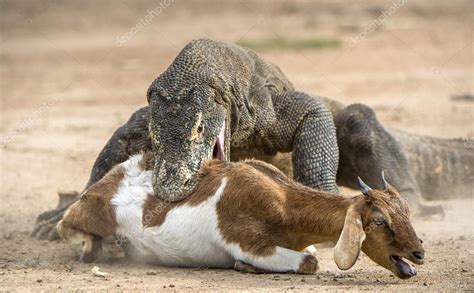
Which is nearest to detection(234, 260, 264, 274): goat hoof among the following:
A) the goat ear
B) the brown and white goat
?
the brown and white goat

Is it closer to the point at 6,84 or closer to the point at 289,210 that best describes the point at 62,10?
A: the point at 6,84

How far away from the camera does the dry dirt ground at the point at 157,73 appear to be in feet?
25.1

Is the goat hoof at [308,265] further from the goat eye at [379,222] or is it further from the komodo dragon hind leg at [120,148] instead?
the komodo dragon hind leg at [120,148]

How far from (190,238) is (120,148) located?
2.19 meters

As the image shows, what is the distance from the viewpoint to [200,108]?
8.09 meters

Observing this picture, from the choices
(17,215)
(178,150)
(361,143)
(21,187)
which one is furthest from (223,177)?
(21,187)

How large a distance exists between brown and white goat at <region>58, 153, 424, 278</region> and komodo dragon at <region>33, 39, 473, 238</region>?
0.22 metres

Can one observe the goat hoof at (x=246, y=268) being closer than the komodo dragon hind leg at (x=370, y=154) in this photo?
Yes

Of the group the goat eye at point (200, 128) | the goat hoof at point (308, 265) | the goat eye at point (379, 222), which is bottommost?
the goat hoof at point (308, 265)

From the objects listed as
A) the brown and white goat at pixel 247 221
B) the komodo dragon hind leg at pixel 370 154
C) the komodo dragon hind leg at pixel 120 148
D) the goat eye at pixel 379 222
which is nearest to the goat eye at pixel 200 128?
the brown and white goat at pixel 247 221

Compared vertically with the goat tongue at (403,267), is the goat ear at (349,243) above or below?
above

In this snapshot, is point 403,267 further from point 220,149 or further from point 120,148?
point 120,148

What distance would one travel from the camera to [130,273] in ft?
25.3

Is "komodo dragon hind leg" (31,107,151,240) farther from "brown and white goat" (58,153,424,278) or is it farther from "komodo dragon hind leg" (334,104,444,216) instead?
"komodo dragon hind leg" (334,104,444,216)
